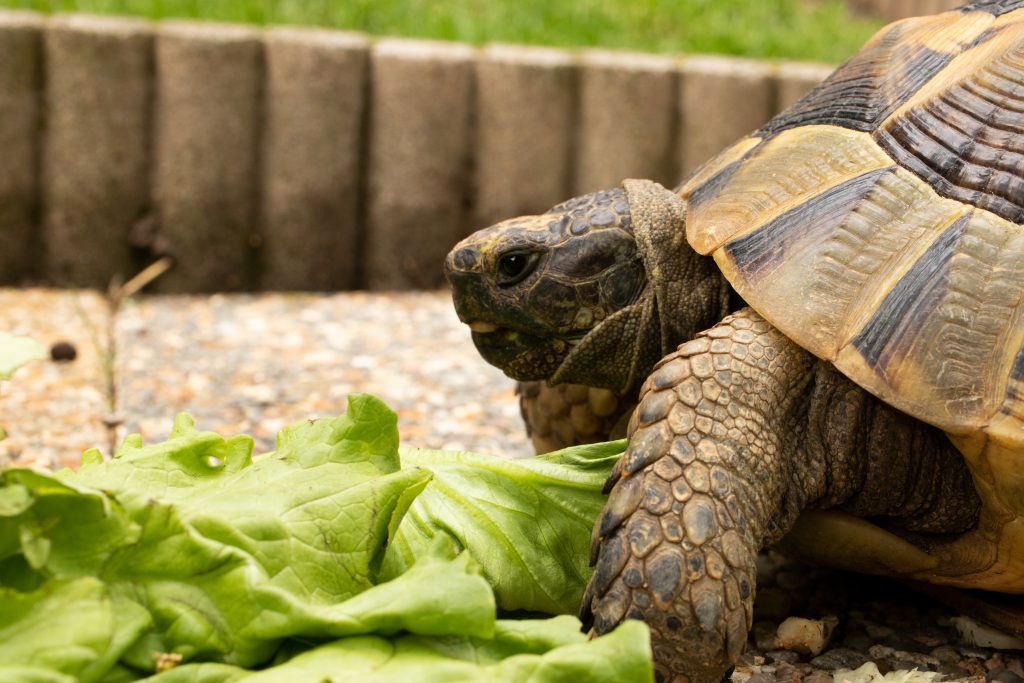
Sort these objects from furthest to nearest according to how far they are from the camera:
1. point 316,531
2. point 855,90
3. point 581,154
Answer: point 581,154 < point 855,90 < point 316,531

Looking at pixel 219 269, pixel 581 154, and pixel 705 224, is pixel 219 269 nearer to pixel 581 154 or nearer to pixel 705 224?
pixel 581 154

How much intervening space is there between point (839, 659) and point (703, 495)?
52 cm

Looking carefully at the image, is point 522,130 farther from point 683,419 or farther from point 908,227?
point 683,419

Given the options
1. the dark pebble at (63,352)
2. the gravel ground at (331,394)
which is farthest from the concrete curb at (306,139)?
the dark pebble at (63,352)

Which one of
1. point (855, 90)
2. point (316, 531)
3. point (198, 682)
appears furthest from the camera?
point (855, 90)

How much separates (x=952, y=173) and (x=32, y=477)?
1487 millimetres

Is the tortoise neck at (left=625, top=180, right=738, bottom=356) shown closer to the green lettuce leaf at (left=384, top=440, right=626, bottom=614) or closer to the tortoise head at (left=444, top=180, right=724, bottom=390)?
the tortoise head at (left=444, top=180, right=724, bottom=390)

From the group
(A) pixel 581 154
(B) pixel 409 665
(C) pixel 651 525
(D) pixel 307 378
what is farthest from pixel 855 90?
(A) pixel 581 154

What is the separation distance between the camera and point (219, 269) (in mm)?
4898

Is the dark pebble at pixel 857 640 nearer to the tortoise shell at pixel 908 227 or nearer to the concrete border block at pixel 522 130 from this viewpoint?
the tortoise shell at pixel 908 227

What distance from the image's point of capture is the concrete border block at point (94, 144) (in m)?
4.59

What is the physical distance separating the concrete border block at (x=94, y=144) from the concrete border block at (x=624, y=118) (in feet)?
6.13

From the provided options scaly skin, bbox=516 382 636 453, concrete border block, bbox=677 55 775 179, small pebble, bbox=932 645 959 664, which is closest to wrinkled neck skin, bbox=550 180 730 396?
scaly skin, bbox=516 382 636 453

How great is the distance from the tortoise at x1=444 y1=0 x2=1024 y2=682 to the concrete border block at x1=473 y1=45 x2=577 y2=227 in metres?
2.83
